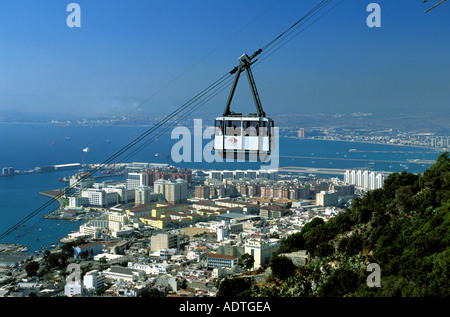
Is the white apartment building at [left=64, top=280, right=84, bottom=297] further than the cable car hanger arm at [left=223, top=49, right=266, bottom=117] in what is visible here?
Yes

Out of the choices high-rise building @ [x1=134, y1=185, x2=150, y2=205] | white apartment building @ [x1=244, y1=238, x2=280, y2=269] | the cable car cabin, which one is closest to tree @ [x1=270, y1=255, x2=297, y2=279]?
the cable car cabin

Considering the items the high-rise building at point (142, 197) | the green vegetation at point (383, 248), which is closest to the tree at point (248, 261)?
the green vegetation at point (383, 248)

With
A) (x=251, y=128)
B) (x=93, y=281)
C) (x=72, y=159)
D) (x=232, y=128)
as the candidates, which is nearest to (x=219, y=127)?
(x=232, y=128)

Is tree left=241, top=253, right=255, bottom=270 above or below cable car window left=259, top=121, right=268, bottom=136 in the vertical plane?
below

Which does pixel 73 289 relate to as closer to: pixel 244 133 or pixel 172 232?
pixel 172 232

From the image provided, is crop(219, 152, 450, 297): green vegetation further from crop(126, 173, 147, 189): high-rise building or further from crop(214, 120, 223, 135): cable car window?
crop(126, 173, 147, 189): high-rise building

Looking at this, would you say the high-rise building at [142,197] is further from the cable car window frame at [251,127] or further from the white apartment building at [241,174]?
the cable car window frame at [251,127]
